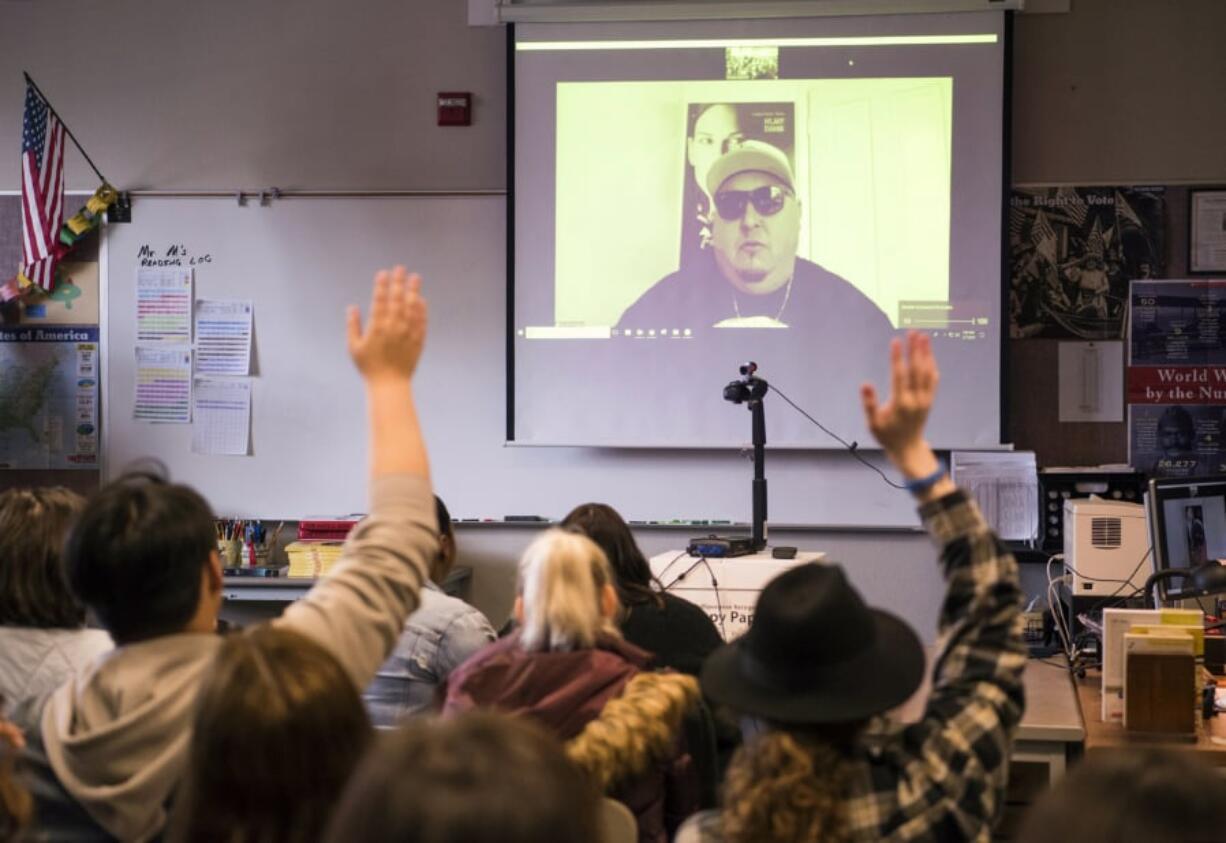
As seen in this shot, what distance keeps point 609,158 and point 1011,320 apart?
63.6 inches

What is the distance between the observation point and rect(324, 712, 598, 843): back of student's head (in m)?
0.69

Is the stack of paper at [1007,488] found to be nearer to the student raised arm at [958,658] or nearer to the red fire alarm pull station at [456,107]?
the red fire alarm pull station at [456,107]

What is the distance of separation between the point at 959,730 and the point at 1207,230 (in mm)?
3883

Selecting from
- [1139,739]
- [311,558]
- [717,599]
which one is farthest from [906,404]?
[311,558]

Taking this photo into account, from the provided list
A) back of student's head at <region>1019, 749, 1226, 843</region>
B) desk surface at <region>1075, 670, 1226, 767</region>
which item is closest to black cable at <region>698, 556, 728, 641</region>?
desk surface at <region>1075, 670, 1226, 767</region>

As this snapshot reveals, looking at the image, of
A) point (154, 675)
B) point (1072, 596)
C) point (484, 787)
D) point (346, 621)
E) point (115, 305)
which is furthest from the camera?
point (115, 305)

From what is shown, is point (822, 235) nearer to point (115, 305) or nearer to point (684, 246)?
point (684, 246)

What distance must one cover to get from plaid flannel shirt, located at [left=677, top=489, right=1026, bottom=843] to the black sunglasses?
3.47m

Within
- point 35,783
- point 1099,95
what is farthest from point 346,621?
point 1099,95

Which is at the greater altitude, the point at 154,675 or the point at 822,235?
the point at 822,235

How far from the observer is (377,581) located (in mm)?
1402

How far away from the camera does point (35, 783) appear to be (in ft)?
5.11

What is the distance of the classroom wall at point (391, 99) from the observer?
4.79m

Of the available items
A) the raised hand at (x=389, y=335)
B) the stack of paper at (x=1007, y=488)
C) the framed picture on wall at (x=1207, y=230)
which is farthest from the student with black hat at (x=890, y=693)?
the framed picture on wall at (x=1207, y=230)
